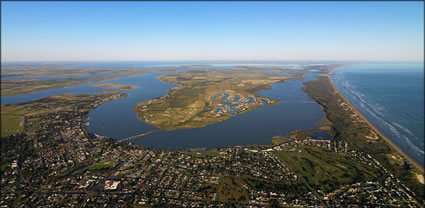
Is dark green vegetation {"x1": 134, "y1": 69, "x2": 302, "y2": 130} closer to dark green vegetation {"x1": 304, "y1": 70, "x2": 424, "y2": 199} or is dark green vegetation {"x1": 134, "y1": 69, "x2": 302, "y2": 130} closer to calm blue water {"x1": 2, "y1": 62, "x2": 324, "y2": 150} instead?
calm blue water {"x1": 2, "y1": 62, "x2": 324, "y2": 150}

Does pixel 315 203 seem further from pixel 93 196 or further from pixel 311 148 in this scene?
pixel 93 196

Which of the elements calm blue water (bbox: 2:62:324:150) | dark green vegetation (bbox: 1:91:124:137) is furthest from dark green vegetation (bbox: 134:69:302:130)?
dark green vegetation (bbox: 1:91:124:137)

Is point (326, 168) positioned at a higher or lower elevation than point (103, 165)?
lower

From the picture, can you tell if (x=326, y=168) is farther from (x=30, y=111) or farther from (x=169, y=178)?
(x=30, y=111)

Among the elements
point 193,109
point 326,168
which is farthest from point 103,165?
point 326,168

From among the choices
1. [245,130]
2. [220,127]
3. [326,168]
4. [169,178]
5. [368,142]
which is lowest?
[169,178]

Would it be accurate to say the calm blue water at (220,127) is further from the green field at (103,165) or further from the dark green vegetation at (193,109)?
the green field at (103,165)

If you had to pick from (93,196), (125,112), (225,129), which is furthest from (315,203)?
(125,112)
